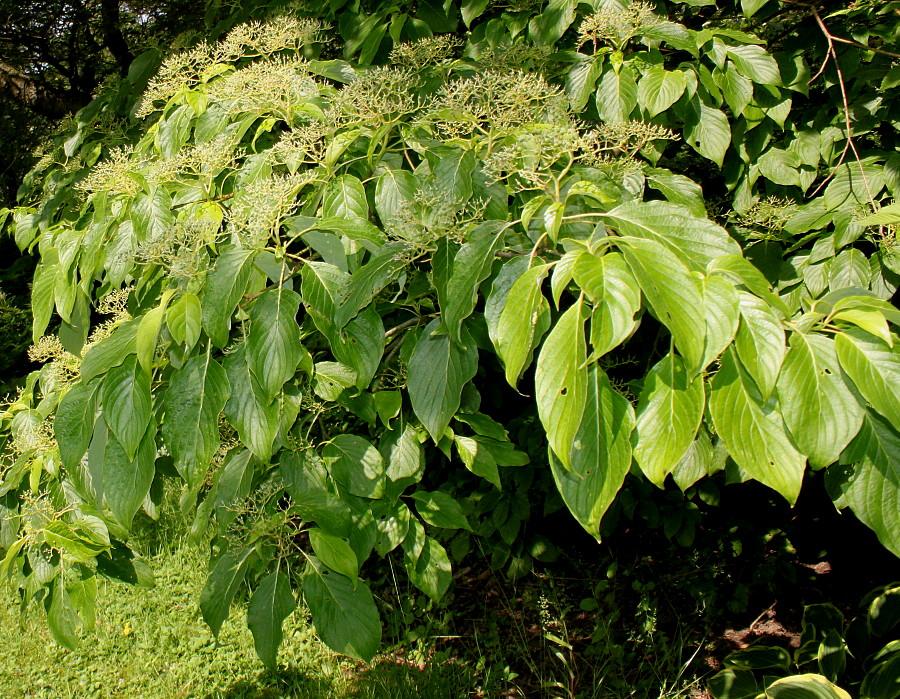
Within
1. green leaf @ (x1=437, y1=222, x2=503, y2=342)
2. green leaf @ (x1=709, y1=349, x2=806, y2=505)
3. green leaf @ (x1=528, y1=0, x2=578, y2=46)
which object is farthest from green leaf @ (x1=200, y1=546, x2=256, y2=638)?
green leaf @ (x1=528, y1=0, x2=578, y2=46)

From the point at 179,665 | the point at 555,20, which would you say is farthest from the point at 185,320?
the point at 179,665

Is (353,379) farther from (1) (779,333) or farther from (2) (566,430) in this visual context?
(1) (779,333)

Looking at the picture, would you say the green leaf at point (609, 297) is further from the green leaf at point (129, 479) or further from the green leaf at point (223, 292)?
the green leaf at point (129, 479)

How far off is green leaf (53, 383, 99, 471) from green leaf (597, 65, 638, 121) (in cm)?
122

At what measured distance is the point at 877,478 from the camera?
822 millimetres

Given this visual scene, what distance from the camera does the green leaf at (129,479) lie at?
1.08m

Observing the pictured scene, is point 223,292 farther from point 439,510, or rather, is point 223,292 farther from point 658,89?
point 658,89

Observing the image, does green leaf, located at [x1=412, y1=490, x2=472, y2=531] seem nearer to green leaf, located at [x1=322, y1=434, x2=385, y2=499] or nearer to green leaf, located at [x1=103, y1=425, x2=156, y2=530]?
green leaf, located at [x1=322, y1=434, x2=385, y2=499]

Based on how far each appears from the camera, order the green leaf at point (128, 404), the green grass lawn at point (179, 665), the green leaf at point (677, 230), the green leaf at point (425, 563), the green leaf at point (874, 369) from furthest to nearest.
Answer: the green grass lawn at point (179, 665)
the green leaf at point (425, 563)
the green leaf at point (128, 404)
the green leaf at point (677, 230)
the green leaf at point (874, 369)

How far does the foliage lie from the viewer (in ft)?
8.16

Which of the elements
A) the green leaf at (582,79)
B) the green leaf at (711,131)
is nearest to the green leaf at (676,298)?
the green leaf at (582,79)

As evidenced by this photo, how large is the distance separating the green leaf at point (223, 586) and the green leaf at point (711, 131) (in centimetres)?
142

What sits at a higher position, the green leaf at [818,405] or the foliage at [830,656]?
the green leaf at [818,405]

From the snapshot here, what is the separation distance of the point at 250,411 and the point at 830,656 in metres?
2.34
